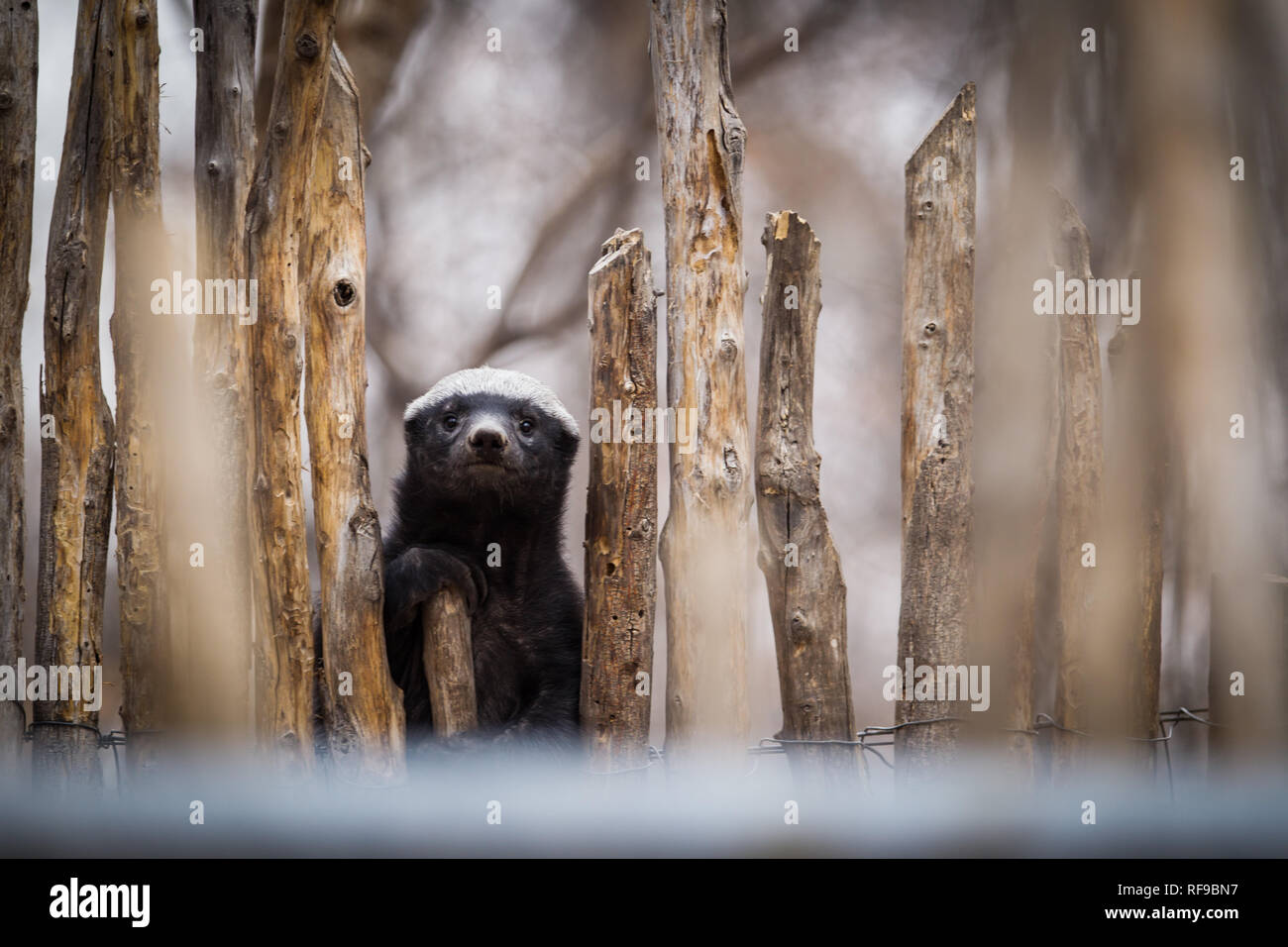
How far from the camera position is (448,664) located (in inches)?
137

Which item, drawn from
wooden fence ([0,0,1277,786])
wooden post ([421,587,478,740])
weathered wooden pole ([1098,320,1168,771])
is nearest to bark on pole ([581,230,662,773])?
wooden fence ([0,0,1277,786])

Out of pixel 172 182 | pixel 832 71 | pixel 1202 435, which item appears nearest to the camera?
pixel 1202 435

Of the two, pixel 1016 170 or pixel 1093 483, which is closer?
pixel 1093 483

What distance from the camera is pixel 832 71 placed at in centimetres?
587

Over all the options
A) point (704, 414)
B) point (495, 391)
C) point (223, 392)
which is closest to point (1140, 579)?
point (704, 414)

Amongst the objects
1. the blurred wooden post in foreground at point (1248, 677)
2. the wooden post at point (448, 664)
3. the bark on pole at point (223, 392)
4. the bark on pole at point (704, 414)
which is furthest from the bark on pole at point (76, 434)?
the blurred wooden post in foreground at point (1248, 677)

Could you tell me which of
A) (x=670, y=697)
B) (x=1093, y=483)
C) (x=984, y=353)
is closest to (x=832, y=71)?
(x=984, y=353)

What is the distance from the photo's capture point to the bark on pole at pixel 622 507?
3.20m

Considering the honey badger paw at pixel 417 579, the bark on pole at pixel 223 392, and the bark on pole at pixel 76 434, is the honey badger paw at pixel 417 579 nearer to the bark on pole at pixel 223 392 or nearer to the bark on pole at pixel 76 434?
the bark on pole at pixel 223 392

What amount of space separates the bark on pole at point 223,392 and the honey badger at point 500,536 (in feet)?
1.80

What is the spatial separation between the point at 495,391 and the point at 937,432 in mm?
1604

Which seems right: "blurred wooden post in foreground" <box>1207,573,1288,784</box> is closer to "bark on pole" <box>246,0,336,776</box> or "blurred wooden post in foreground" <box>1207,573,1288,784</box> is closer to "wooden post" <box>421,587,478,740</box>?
"wooden post" <box>421,587,478,740</box>
